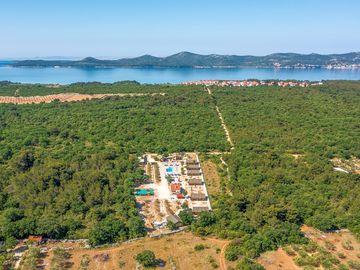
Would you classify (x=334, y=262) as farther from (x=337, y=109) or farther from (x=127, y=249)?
(x=337, y=109)

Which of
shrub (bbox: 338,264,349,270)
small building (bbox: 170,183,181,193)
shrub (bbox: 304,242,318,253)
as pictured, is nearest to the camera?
shrub (bbox: 338,264,349,270)

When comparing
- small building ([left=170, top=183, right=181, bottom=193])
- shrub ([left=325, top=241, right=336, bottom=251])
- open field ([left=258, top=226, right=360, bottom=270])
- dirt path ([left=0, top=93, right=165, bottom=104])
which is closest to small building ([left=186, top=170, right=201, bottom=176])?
small building ([left=170, top=183, right=181, bottom=193])

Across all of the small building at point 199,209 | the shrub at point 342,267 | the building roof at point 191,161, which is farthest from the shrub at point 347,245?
the building roof at point 191,161

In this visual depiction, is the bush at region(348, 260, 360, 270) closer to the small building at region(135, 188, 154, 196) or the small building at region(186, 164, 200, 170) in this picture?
the small building at region(135, 188, 154, 196)

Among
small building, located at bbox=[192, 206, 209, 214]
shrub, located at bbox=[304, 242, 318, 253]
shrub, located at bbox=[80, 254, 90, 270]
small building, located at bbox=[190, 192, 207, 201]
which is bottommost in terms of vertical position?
shrub, located at bbox=[80, 254, 90, 270]

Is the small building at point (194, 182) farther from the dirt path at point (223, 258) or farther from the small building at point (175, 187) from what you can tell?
the dirt path at point (223, 258)

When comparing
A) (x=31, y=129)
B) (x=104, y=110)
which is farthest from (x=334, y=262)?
(x=104, y=110)

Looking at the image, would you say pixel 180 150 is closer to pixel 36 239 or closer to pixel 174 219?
pixel 174 219
